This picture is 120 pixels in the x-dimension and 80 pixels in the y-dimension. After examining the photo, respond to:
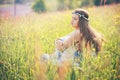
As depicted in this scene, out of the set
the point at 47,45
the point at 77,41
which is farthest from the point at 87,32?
the point at 47,45

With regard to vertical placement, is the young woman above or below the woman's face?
below

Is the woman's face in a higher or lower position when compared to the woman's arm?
higher

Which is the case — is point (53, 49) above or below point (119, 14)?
below

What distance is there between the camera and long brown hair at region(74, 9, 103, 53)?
446 centimetres

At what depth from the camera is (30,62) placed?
4.50 meters

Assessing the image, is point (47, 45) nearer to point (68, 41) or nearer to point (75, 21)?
point (68, 41)

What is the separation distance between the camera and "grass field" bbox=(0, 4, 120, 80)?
4.42m

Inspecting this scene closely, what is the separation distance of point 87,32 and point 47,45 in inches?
16.4

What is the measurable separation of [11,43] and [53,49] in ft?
1.45

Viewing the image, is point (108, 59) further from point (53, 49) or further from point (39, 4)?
point (39, 4)

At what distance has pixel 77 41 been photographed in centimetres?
446

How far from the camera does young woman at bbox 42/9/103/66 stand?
4.45m

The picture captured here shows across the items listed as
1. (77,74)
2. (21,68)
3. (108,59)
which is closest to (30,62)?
(21,68)

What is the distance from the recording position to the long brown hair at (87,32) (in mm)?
4461
